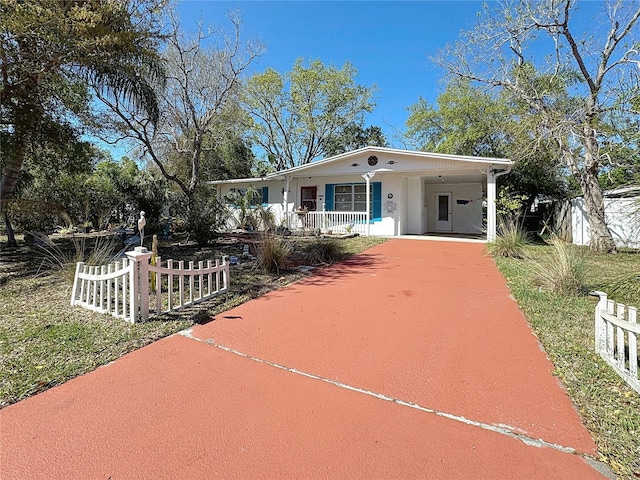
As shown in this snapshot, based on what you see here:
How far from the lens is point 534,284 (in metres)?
5.84

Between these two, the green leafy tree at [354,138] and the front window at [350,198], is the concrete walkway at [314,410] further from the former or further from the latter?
the green leafy tree at [354,138]

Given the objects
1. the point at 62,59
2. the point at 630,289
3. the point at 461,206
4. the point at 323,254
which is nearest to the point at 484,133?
the point at 461,206

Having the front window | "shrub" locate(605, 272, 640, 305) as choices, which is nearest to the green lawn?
"shrub" locate(605, 272, 640, 305)

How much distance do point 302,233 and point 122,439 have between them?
12.3 metres

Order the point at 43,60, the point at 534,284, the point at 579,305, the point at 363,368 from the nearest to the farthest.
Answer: the point at 363,368, the point at 579,305, the point at 534,284, the point at 43,60

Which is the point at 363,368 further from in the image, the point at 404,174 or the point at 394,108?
the point at 394,108

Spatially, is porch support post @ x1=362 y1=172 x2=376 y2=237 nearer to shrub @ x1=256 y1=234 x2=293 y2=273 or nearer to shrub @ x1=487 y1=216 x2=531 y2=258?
shrub @ x1=487 y1=216 x2=531 y2=258

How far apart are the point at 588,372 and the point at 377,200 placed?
12104 millimetres

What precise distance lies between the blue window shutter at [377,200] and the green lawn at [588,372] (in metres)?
9.01

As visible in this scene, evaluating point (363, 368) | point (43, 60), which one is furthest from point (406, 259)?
point (43, 60)

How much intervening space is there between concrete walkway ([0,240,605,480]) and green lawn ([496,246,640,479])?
114 millimetres

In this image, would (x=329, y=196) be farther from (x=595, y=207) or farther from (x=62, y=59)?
(x=62, y=59)

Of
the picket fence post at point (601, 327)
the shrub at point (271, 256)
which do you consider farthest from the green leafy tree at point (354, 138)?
the picket fence post at point (601, 327)

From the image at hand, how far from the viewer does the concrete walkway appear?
73.4 inches
